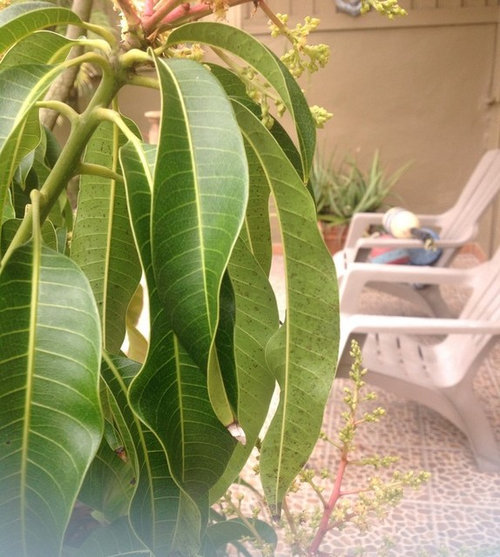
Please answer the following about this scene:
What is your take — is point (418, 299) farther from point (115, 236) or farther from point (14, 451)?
point (14, 451)

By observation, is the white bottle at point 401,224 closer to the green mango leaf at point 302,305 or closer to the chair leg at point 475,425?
the chair leg at point 475,425

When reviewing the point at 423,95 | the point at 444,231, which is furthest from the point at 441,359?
the point at 423,95

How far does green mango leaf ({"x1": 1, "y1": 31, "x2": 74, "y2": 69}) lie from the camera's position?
0.39 meters

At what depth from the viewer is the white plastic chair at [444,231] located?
245cm

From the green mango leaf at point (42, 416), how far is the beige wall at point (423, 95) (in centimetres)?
266

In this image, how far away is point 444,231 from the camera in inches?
105

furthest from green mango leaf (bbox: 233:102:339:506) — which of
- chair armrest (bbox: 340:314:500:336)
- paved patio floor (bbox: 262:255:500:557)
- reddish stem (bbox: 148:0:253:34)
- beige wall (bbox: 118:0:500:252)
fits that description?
beige wall (bbox: 118:0:500:252)

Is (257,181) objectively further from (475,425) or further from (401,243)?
(401,243)

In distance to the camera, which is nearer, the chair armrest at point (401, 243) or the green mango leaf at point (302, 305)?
the green mango leaf at point (302, 305)

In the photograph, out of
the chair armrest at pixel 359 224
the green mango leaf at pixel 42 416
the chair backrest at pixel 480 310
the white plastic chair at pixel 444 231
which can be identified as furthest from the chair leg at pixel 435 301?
the green mango leaf at pixel 42 416

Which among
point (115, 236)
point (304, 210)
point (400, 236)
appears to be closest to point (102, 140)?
point (115, 236)

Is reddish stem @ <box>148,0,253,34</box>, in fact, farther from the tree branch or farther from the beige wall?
the beige wall

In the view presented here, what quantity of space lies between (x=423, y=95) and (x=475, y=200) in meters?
0.76

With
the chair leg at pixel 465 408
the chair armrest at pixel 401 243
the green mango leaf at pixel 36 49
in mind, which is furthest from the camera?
the chair armrest at pixel 401 243
